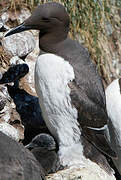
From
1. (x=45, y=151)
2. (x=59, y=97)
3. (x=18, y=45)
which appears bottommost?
(x=45, y=151)

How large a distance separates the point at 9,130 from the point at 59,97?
2.05 ft

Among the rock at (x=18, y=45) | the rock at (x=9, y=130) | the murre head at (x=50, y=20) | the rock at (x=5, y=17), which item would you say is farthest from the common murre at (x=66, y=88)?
the rock at (x=5, y=17)

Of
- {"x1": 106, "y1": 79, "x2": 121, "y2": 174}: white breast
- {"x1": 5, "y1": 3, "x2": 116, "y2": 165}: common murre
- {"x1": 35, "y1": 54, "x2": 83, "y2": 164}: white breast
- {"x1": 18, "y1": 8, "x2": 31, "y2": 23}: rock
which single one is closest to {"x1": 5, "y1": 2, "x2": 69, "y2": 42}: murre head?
{"x1": 5, "y1": 3, "x2": 116, "y2": 165}: common murre

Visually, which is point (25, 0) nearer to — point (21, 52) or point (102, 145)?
point (21, 52)

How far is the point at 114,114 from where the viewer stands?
5.15 metres

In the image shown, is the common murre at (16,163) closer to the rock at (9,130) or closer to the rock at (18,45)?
the rock at (9,130)

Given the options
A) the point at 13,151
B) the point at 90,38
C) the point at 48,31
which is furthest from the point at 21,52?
the point at 13,151

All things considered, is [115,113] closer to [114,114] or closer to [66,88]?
[114,114]

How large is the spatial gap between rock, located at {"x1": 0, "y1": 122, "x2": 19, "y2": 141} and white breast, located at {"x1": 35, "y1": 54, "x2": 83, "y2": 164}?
38cm

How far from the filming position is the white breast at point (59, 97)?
15.5ft

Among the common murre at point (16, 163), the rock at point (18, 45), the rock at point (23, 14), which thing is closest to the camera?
the common murre at point (16, 163)

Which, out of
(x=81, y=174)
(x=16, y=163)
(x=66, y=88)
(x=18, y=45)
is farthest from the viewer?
(x=18, y=45)

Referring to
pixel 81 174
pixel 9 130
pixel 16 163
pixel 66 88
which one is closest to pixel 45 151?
pixel 9 130

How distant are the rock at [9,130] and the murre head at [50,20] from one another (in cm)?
89
